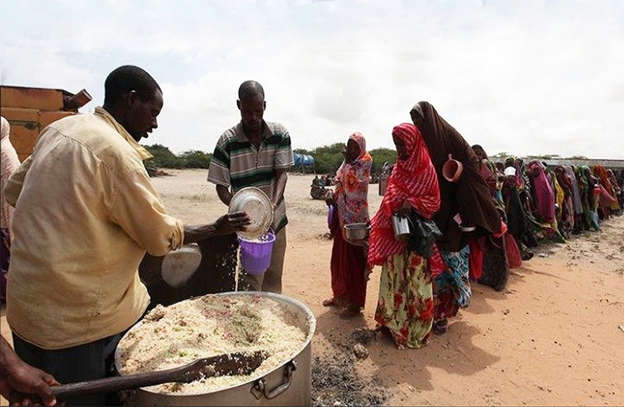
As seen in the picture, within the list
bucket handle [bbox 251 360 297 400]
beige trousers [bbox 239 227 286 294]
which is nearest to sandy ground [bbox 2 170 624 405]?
beige trousers [bbox 239 227 286 294]

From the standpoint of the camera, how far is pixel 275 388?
6.22 feet

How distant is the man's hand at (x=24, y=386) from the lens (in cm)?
135

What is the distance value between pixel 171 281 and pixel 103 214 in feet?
4.81

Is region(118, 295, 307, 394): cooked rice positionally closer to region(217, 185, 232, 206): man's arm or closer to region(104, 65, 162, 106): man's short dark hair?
region(217, 185, 232, 206): man's arm

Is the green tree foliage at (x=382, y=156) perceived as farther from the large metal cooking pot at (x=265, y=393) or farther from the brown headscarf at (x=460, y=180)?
the large metal cooking pot at (x=265, y=393)

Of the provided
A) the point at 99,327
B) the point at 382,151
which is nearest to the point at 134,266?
the point at 99,327

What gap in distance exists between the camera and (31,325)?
1637 mm

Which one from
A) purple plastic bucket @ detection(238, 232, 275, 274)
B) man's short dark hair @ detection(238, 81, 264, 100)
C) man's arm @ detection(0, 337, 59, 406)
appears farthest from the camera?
man's short dark hair @ detection(238, 81, 264, 100)

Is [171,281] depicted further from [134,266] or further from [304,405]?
[304,405]

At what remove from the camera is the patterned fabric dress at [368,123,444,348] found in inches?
140

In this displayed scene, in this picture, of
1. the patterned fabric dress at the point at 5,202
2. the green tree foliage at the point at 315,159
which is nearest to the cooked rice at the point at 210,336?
the patterned fabric dress at the point at 5,202

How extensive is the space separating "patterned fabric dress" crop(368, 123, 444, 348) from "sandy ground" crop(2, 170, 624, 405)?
10.5 inches

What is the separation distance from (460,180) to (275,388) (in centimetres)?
280

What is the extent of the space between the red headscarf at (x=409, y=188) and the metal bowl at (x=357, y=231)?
0.33 meters
